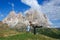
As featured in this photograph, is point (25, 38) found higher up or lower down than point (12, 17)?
lower down

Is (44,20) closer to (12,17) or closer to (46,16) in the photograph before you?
(46,16)

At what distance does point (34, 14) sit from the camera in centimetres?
8375

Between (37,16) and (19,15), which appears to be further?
(19,15)

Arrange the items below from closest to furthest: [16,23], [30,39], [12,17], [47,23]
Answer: [30,39], [47,23], [12,17], [16,23]

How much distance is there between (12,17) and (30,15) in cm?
2418

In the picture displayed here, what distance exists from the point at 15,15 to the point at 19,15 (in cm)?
309

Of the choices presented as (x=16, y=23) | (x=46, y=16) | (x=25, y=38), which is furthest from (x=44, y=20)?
(x=25, y=38)

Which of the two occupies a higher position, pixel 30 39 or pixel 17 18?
pixel 17 18

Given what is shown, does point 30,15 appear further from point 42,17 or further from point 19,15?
point 19,15

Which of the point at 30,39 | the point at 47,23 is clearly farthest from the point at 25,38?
the point at 47,23

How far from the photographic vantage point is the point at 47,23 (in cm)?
7925

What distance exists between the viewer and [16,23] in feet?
377

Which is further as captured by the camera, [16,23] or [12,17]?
Result: [16,23]

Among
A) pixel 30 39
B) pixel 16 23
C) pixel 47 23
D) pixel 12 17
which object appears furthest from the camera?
pixel 16 23
